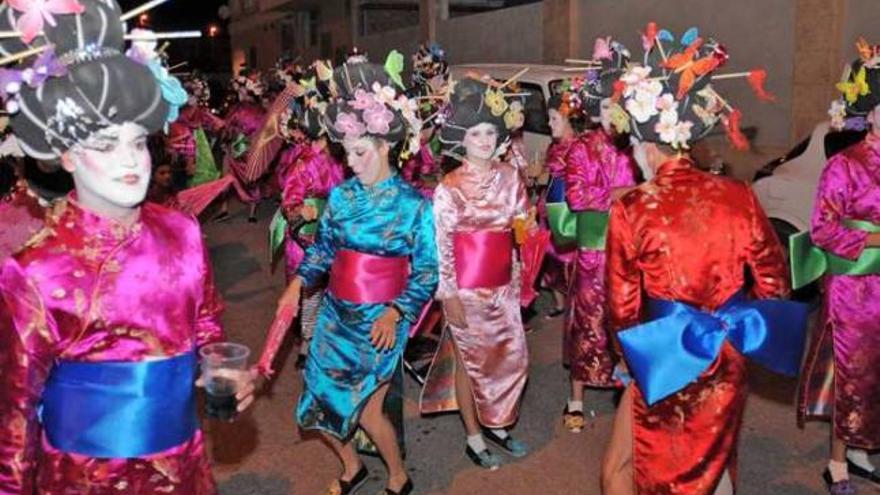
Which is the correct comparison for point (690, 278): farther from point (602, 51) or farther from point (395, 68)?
point (602, 51)

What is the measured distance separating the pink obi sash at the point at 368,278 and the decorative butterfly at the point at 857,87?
2281 millimetres

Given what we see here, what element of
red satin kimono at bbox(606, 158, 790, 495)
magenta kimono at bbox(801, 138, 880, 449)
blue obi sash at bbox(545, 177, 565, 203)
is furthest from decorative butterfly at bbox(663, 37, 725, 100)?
blue obi sash at bbox(545, 177, 565, 203)

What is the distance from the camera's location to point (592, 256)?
220 inches

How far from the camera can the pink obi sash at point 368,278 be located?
14.0ft

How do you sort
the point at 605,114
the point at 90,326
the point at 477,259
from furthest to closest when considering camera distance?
the point at 605,114
the point at 477,259
the point at 90,326

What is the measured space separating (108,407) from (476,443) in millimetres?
2825

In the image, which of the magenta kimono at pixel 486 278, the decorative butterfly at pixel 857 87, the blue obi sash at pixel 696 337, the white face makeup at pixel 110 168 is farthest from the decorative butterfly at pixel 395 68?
the decorative butterfly at pixel 857 87

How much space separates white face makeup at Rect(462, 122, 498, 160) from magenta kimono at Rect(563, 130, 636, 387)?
0.85 meters

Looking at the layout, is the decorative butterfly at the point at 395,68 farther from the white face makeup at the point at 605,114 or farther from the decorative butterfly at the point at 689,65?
the decorative butterfly at the point at 689,65

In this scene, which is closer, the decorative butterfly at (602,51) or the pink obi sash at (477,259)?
the pink obi sash at (477,259)

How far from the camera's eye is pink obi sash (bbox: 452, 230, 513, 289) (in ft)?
15.9

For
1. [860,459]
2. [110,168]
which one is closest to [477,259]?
[860,459]

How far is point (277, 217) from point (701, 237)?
4039 mm

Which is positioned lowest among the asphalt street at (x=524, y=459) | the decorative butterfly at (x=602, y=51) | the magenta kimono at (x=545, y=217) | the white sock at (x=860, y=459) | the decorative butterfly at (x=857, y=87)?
the asphalt street at (x=524, y=459)
